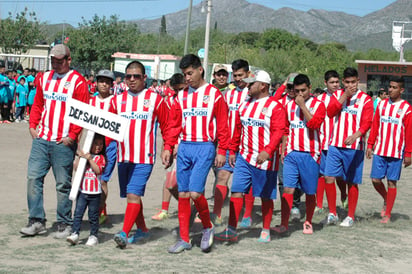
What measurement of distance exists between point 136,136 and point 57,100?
1.20 m

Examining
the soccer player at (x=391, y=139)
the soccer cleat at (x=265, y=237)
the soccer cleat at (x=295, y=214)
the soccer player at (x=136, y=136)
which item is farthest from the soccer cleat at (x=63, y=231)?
the soccer player at (x=391, y=139)

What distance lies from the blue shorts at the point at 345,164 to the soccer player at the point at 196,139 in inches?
107

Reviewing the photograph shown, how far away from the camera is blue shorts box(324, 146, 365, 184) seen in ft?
31.6

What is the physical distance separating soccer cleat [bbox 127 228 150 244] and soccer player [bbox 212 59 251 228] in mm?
1256

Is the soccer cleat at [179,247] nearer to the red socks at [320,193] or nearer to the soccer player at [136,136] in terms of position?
the soccer player at [136,136]

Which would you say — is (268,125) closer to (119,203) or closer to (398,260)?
(398,260)

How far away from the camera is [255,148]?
7949 mm

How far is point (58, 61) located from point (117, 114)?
3.65 ft

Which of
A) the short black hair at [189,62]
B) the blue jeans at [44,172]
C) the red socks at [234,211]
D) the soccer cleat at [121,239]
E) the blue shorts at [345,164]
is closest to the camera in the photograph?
the soccer cleat at [121,239]

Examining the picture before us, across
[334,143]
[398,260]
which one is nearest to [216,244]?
[398,260]

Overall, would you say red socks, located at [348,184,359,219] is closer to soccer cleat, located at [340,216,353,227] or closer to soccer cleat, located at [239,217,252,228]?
soccer cleat, located at [340,216,353,227]

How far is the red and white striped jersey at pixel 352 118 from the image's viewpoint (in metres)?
9.46

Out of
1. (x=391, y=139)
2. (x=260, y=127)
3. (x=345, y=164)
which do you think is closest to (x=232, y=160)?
(x=260, y=127)

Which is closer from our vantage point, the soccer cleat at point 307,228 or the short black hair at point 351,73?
the soccer cleat at point 307,228
